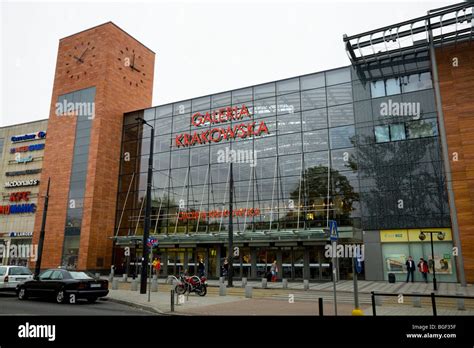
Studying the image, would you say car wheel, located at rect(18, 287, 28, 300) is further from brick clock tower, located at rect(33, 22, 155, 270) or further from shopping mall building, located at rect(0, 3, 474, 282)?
brick clock tower, located at rect(33, 22, 155, 270)

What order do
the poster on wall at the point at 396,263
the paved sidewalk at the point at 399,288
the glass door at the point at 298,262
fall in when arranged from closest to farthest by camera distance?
1. the paved sidewalk at the point at 399,288
2. the poster on wall at the point at 396,263
3. the glass door at the point at 298,262

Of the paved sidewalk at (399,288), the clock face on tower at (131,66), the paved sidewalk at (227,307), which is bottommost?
the paved sidewalk at (227,307)

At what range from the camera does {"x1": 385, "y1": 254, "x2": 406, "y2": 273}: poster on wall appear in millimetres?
25330

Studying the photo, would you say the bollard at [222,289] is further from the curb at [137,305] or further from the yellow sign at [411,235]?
the yellow sign at [411,235]

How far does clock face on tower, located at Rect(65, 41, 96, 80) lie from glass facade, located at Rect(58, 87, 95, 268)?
235 centimetres

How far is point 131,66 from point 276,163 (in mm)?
22551

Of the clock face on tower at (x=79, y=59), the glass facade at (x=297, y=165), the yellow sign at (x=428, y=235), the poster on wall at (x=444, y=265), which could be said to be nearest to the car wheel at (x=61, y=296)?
the glass facade at (x=297, y=165)

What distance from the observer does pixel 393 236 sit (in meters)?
25.9

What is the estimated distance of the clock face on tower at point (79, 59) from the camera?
40.8 metres

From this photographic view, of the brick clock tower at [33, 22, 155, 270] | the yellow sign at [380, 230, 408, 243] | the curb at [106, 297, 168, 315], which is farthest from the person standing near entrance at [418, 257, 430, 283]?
the brick clock tower at [33, 22, 155, 270]

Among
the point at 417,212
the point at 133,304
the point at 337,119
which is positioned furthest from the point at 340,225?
the point at 133,304

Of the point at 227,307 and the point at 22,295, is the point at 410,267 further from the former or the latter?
the point at 22,295

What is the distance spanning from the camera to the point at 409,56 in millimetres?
28172

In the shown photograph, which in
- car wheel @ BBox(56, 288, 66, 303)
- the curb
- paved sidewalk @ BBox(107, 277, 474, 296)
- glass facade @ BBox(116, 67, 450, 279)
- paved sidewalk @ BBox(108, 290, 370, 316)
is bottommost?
the curb
